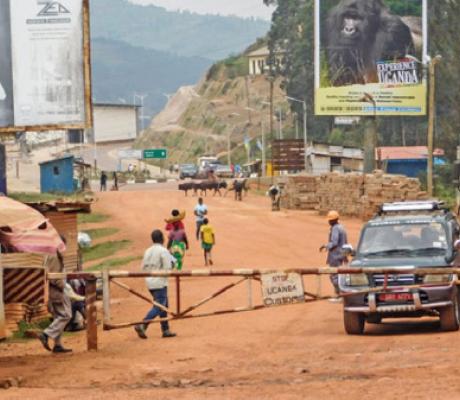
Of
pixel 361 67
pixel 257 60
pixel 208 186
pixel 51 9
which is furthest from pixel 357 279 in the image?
pixel 257 60

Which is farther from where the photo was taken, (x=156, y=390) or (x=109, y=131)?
(x=109, y=131)

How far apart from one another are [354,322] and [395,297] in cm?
81

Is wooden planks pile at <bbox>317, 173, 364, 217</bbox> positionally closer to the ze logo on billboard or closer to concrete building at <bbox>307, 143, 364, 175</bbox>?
the ze logo on billboard

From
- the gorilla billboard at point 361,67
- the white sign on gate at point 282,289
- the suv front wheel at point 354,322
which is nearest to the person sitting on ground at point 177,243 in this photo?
the suv front wheel at point 354,322

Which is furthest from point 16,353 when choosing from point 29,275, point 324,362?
point 324,362

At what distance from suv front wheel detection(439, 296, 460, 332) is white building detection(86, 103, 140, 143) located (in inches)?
5978

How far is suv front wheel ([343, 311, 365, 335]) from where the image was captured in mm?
18234

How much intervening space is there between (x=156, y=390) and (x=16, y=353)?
5.41m

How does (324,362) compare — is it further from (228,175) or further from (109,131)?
(109,131)

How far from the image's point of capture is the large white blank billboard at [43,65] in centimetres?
3550

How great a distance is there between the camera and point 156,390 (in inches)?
518

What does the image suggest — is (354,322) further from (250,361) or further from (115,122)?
(115,122)

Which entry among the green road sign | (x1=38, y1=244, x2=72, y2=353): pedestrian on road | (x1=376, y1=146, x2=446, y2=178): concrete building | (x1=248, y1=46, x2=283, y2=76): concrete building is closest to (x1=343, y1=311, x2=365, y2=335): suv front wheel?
(x1=38, y1=244, x2=72, y2=353): pedestrian on road

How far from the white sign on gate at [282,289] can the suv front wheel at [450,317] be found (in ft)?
7.31
